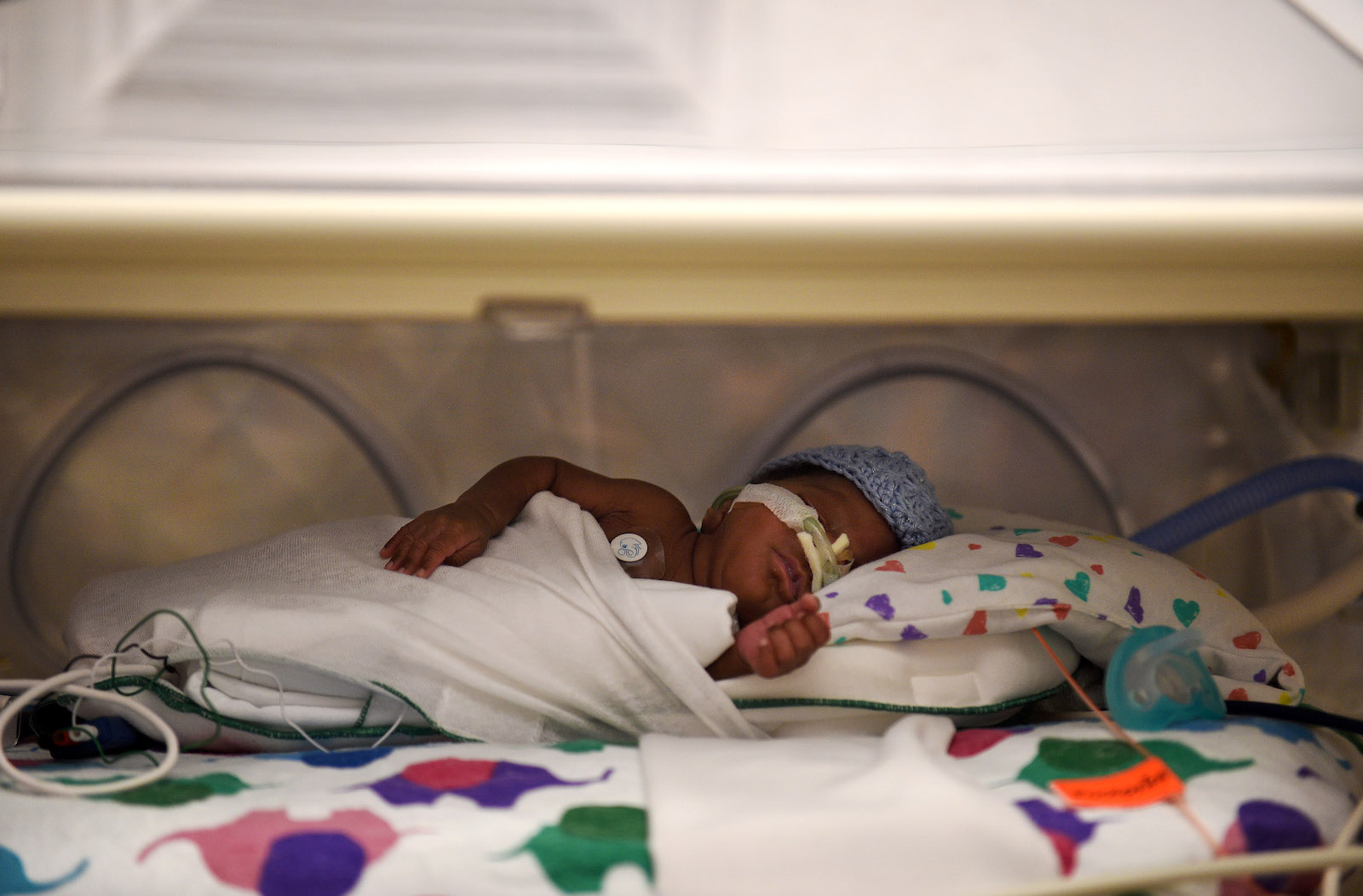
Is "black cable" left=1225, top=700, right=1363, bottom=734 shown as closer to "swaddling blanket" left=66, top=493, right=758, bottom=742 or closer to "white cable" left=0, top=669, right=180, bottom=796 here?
"swaddling blanket" left=66, top=493, right=758, bottom=742

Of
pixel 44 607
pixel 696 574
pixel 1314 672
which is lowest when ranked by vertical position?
pixel 1314 672

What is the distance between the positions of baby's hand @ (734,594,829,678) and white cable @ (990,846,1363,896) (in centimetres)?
26

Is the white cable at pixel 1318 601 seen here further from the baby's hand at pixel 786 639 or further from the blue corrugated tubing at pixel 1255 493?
the baby's hand at pixel 786 639

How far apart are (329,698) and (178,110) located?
1.76 feet

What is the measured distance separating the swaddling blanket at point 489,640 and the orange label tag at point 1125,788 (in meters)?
0.30

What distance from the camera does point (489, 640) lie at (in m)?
0.90

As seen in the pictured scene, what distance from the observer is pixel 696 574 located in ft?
3.49

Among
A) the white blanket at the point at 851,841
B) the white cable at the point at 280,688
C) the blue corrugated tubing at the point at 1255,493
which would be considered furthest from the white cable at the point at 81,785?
the blue corrugated tubing at the point at 1255,493

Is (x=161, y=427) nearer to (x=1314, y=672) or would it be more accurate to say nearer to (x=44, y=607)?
(x=44, y=607)

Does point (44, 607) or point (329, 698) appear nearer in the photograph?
point (329, 698)

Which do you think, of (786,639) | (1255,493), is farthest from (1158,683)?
(1255,493)

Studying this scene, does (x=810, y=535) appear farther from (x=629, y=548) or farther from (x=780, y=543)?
(x=629, y=548)

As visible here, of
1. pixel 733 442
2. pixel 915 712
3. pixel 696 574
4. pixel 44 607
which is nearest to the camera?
pixel 915 712

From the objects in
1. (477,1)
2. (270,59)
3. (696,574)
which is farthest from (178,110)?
(696,574)
